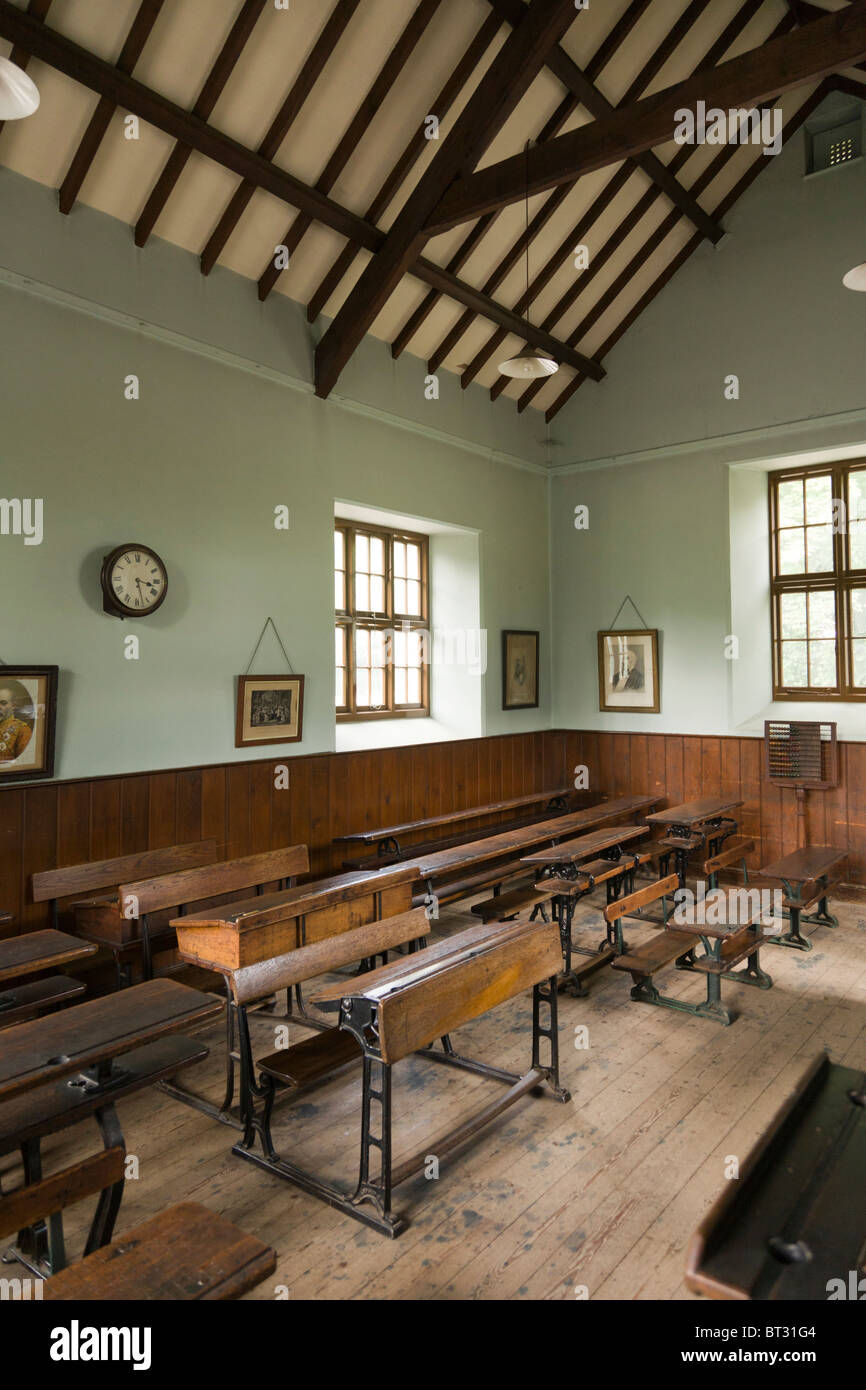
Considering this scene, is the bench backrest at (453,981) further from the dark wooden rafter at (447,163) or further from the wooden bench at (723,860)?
the dark wooden rafter at (447,163)

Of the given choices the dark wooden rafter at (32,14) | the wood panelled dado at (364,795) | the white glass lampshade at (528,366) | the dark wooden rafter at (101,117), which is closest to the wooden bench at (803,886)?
the wood panelled dado at (364,795)

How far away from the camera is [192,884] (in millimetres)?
4363

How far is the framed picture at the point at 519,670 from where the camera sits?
320 inches

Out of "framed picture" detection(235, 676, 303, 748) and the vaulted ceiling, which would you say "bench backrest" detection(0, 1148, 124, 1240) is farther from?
the vaulted ceiling

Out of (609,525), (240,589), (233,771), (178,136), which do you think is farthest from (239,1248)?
(609,525)

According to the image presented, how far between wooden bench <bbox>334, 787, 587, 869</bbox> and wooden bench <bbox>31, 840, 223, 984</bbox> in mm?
1571

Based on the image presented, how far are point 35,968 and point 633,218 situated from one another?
7169 millimetres

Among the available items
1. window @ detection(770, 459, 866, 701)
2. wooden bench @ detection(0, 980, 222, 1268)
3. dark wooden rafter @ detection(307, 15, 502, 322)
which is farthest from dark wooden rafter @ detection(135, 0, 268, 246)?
window @ detection(770, 459, 866, 701)

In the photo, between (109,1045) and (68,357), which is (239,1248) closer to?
(109,1045)

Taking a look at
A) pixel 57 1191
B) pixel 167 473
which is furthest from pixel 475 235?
pixel 57 1191

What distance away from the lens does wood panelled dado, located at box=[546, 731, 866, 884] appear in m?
6.98

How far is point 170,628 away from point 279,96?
317 cm

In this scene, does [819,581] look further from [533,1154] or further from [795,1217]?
[795,1217]

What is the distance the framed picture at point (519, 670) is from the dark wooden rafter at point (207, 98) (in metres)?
4.58
